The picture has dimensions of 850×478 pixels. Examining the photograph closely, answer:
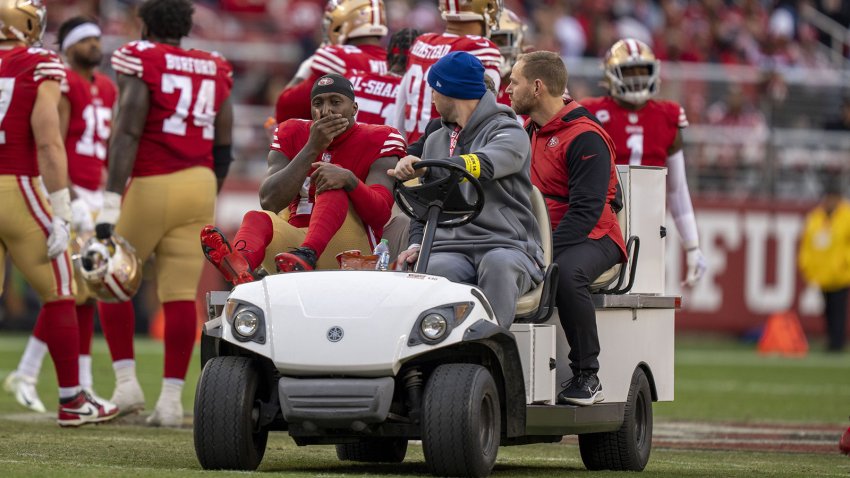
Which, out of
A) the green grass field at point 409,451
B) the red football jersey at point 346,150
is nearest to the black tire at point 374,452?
the green grass field at point 409,451

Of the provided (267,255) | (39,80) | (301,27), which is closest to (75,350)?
(39,80)

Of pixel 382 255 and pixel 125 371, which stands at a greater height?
pixel 382 255

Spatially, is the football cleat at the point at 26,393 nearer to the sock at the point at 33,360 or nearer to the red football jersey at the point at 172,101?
the sock at the point at 33,360

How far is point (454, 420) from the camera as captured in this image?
5.98m

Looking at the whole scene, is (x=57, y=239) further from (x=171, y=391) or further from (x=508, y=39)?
(x=508, y=39)

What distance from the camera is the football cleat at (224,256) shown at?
6766mm

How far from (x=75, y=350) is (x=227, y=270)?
2584 millimetres

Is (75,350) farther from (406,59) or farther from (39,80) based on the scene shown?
(406,59)

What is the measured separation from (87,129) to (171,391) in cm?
227

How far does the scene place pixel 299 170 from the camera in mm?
7164

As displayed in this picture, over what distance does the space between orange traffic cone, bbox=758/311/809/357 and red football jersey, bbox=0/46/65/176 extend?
12.3m

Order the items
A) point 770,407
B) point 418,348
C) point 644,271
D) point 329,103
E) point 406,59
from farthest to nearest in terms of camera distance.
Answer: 1. point 770,407
2. point 406,59
3. point 644,271
4. point 329,103
5. point 418,348

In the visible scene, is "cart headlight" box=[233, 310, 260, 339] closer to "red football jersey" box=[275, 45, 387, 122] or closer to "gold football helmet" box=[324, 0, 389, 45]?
"red football jersey" box=[275, 45, 387, 122]

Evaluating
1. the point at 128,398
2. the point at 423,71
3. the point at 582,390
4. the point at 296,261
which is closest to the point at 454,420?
the point at 582,390
